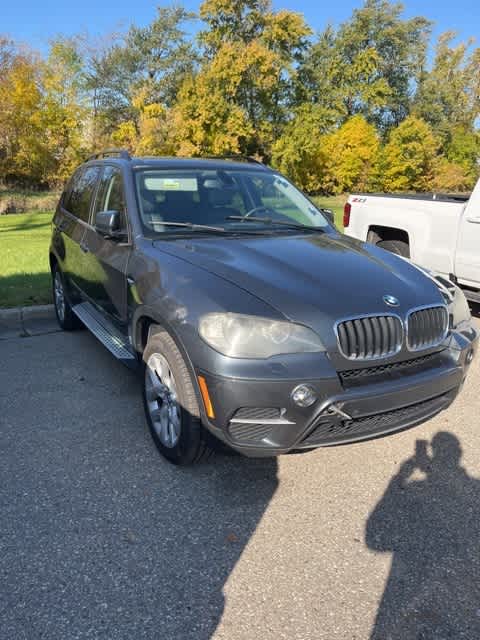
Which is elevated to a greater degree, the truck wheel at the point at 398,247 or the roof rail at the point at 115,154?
the roof rail at the point at 115,154

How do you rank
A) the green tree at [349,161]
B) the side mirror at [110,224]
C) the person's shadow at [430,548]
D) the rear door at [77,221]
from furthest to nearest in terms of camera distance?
the green tree at [349,161] → the rear door at [77,221] → the side mirror at [110,224] → the person's shadow at [430,548]

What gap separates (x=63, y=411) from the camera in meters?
4.08

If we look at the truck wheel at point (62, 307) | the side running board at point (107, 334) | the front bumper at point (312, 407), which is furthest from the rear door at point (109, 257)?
the front bumper at point (312, 407)

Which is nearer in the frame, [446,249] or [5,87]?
[446,249]

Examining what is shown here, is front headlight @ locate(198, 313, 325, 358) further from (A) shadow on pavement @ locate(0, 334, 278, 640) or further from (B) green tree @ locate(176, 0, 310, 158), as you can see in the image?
(B) green tree @ locate(176, 0, 310, 158)

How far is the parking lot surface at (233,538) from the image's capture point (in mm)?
2207

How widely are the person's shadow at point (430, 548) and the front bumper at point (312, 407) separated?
434 mm

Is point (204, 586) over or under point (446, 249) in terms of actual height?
under

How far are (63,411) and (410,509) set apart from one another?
8.28 feet

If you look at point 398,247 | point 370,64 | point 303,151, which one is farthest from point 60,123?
point 398,247

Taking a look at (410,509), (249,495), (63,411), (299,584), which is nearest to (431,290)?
(410,509)

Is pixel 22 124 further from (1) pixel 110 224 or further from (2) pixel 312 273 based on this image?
(2) pixel 312 273

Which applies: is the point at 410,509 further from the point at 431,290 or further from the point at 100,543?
the point at 100,543

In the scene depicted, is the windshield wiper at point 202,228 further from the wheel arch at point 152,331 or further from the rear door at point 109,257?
the wheel arch at point 152,331
